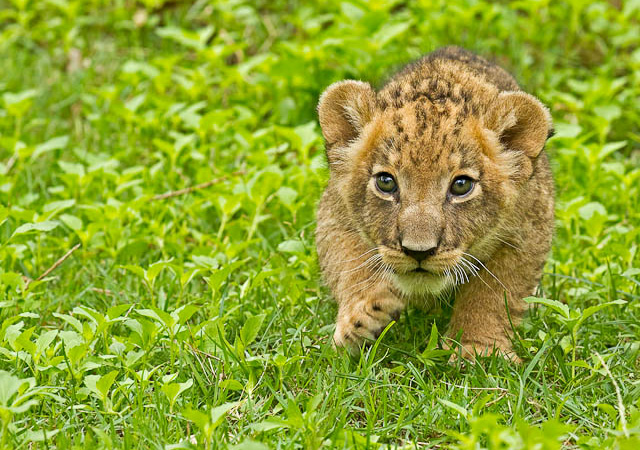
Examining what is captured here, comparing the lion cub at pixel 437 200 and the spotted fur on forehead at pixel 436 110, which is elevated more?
the spotted fur on forehead at pixel 436 110

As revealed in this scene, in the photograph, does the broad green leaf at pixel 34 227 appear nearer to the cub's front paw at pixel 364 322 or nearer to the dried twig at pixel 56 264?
A: the dried twig at pixel 56 264

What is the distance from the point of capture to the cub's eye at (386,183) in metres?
5.52

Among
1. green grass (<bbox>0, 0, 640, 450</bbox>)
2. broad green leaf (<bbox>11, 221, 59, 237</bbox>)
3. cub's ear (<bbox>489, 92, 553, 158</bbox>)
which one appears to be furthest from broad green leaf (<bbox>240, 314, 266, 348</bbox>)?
cub's ear (<bbox>489, 92, 553, 158</bbox>)

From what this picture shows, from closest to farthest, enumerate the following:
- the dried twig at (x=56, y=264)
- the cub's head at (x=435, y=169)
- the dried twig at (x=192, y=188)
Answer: the cub's head at (x=435, y=169) → the dried twig at (x=56, y=264) → the dried twig at (x=192, y=188)

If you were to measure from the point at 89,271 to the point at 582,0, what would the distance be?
6.85 m

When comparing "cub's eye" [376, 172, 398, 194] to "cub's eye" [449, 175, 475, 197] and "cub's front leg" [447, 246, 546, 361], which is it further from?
"cub's front leg" [447, 246, 546, 361]

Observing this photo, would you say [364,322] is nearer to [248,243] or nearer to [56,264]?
[248,243]

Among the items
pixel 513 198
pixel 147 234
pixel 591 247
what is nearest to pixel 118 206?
pixel 147 234

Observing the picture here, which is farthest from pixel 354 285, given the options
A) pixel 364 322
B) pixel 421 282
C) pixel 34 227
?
pixel 34 227

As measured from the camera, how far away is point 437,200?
5355 millimetres

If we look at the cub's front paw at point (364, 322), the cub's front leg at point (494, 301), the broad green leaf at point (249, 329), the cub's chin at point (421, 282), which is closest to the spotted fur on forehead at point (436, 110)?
the cub's chin at point (421, 282)

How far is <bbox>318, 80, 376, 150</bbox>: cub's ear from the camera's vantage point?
593cm

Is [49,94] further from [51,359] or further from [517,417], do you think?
[517,417]

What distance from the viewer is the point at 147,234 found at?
7.47 metres
